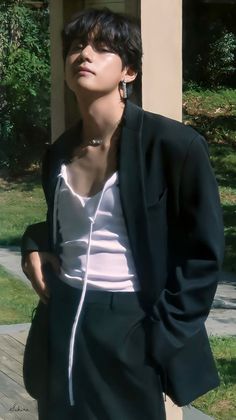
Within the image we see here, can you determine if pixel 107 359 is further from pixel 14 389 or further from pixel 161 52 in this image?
pixel 14 389

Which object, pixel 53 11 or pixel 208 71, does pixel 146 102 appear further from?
pixel 208 71

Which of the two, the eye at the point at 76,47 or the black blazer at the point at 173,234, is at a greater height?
the eye at the point at 76,47

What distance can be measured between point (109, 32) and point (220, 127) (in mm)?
15326

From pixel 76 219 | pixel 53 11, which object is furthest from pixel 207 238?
pixel 53 11

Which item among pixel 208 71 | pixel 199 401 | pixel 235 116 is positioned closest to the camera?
pixel 199 401

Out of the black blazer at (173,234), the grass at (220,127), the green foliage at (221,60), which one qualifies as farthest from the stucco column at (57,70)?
the green foliage at (221,60)

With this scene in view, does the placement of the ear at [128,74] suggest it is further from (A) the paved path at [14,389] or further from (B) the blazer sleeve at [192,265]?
(A) the paved path at [14,389]

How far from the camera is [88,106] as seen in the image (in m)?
2.57

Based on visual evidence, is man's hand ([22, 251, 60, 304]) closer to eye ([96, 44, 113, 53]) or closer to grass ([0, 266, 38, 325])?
eye ([96, 44, 113, 53])

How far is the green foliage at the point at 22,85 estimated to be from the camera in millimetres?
15719

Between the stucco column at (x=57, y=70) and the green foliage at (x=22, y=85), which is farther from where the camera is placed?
the green foliage at (x=22, y=85)

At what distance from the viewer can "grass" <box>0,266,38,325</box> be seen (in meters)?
6.69

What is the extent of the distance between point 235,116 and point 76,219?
53.1ft

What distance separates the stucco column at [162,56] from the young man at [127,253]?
74cm
